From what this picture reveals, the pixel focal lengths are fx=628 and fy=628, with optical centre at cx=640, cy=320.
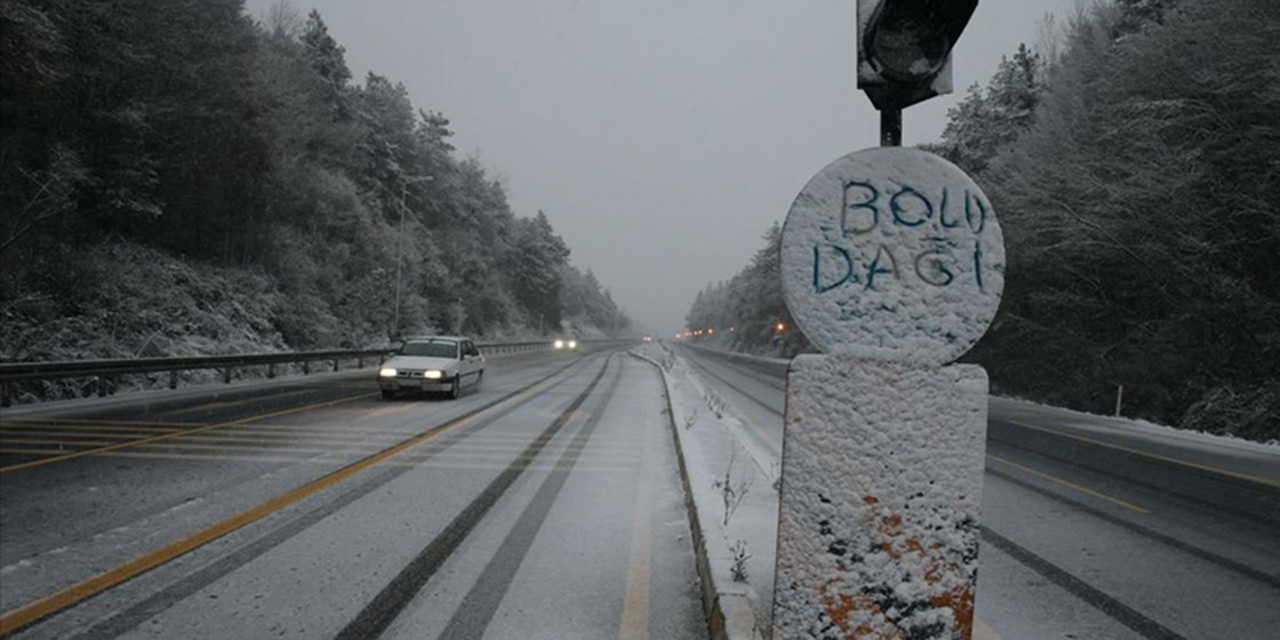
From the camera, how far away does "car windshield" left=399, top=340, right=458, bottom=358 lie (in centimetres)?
1706

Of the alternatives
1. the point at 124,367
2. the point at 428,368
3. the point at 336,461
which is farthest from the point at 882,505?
the point at 124,367

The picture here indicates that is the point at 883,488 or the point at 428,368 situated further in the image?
the point at 428,368

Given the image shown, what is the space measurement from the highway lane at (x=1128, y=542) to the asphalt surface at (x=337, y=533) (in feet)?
7.83

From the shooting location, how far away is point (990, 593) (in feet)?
14.2

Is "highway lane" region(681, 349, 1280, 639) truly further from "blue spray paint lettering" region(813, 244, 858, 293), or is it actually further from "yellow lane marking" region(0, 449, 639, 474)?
"blue spray paint lettering" region(813, 244, 858, 293)

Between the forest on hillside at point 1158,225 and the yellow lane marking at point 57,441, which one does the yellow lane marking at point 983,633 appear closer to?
the yellow lane marking at point 57,441

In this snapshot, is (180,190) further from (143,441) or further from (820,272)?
(820,272)

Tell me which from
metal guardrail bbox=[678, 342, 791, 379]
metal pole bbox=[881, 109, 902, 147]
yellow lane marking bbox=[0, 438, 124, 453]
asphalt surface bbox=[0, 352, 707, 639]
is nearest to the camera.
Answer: metal pole bbox=[881, 109, 902, 147]

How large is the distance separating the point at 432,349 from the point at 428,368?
164cm

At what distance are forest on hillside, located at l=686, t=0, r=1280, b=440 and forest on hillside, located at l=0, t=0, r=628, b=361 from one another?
2815cm

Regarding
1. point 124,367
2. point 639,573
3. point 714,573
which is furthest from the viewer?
→ point 124,367

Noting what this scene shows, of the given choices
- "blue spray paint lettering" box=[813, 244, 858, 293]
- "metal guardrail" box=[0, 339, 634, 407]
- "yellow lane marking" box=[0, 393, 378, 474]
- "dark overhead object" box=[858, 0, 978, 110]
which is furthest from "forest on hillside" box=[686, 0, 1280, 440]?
"metal guardrail" box=[0, 339, 634, 407]

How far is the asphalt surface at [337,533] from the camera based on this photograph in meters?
3.68

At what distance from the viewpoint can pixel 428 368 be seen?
1577 cm
